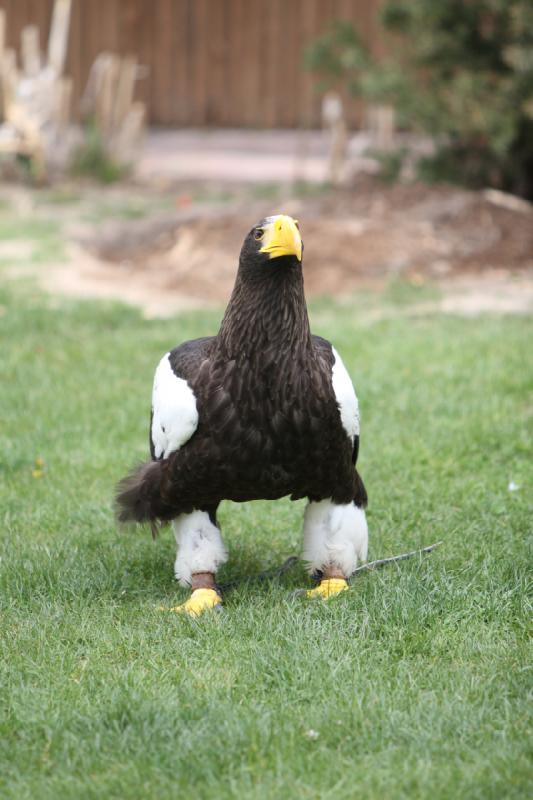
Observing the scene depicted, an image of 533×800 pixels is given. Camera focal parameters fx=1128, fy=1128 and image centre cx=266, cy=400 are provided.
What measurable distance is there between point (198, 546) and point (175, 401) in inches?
23.3

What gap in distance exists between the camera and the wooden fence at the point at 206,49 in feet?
65.1

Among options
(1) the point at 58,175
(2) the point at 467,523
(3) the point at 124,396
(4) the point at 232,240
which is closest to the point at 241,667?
(2) the point at 467,523

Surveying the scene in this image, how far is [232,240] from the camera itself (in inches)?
415

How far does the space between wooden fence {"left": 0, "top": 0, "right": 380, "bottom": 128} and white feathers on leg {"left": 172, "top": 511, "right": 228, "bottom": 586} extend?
16413 mm

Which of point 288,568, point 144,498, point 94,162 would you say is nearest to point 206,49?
point 94,162

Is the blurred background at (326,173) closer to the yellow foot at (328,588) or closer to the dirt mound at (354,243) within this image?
the dirt mound at (354,243)

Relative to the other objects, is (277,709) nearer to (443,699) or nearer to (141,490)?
(443,699)

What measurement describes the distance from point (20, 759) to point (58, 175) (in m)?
13.5

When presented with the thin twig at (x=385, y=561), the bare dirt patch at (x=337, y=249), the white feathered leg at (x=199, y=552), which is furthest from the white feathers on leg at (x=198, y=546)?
the bare dirt patch at (x=337, y=249)

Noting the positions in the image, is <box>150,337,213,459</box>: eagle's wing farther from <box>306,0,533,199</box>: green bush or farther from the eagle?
<box>306,0,533,199</box>: green bush

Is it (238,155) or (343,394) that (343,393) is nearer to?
(343,394)

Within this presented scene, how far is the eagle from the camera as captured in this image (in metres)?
3.86

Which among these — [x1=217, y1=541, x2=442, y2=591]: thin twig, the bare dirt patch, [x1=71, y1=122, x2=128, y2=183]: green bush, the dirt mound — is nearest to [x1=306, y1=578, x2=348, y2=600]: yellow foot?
[x1=217, y1=541, x2=442, y2=591]: thin twig

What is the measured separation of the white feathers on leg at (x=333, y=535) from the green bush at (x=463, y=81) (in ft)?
21.9
